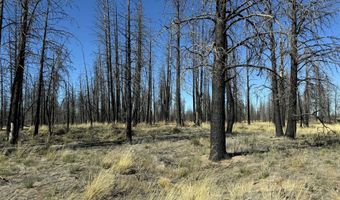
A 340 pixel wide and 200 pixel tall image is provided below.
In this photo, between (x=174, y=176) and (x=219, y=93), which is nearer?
(x=174, y=176)

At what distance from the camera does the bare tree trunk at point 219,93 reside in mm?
10453

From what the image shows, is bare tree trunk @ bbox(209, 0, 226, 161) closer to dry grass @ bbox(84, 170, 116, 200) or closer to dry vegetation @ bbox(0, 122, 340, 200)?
dry vegetation @ bbox(0, 122, 340, 200)

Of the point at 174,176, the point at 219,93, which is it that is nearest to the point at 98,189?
the point at 174,176

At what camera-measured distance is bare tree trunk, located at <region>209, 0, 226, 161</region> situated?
10.5 meters

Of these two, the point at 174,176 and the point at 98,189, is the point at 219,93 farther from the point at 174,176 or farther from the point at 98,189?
the point at 98,189

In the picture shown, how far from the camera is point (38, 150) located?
12.1m

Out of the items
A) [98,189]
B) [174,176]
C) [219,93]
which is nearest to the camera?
[98,189]

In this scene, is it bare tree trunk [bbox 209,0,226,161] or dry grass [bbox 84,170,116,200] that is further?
bare tree trunk [bbox 209,0,226,161]

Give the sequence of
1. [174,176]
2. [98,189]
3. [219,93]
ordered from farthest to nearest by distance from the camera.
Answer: [219,93]
[174,176]
[98,189]

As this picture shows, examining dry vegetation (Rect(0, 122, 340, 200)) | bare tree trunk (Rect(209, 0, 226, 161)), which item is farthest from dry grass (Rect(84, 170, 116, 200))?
bare tree trunk (Rect(209, 0, 226, 161))

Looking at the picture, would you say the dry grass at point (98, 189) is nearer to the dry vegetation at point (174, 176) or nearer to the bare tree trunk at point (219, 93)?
the dry vegetation at point (174, 176)

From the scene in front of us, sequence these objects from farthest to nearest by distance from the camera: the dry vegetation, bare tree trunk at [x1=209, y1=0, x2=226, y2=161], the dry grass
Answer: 1. bare tree trunk at [x1=209, y1=0, x2=226, y2=161]
2. the dry vegetation
3. the dry grass

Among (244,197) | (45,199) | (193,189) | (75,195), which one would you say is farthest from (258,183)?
(45,199)

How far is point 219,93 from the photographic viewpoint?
10.6m
